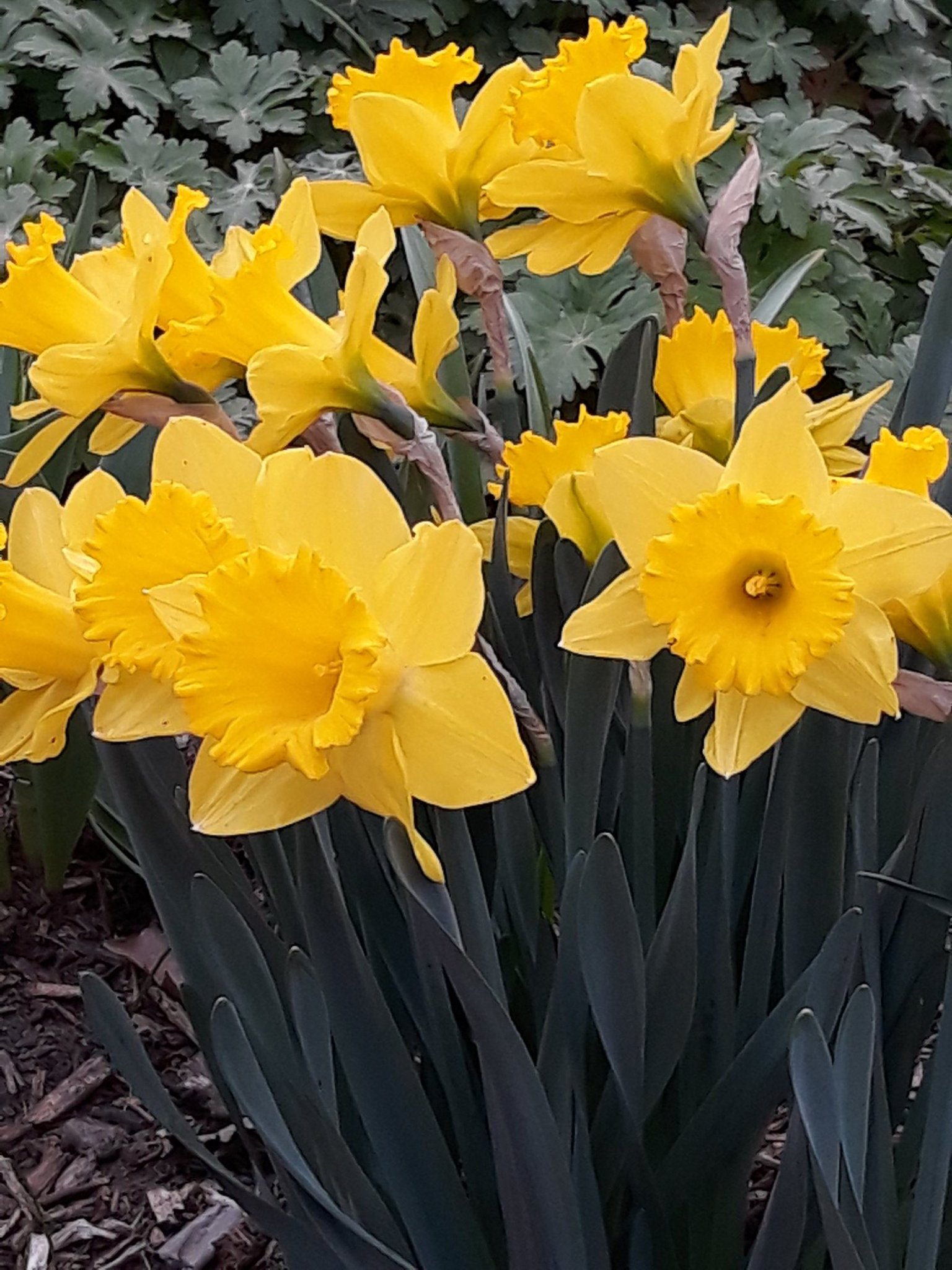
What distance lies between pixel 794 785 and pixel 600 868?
5.0 inches

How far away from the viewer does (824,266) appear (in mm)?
1850

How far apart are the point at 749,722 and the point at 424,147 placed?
377 millimetres

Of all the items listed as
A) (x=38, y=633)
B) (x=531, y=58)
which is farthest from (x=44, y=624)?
(x=531, y=58)

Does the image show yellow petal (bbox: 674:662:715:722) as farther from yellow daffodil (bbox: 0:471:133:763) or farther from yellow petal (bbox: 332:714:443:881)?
yellow daffodil (bbox: 0:471:133:763)

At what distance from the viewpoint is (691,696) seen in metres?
0.56

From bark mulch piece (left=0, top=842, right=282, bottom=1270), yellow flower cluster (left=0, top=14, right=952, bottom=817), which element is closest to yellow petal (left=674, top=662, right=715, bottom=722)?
yellow flower cluster (left=0, top=14, right=952, bottom=817)

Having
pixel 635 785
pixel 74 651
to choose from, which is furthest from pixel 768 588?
pixel 74 651

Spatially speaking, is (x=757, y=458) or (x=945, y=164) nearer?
(x=757, y=458)

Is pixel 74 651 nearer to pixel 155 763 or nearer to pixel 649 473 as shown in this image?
pixel 155 763

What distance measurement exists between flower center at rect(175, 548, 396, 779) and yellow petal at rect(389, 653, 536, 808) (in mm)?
16

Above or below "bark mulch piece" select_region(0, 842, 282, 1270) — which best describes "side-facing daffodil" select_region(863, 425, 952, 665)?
above

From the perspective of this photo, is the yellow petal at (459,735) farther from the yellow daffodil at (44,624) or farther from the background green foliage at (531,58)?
the background green foliage at (531,58)

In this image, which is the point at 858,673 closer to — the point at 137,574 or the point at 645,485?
the point at 645,485

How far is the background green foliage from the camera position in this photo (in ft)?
5.99
